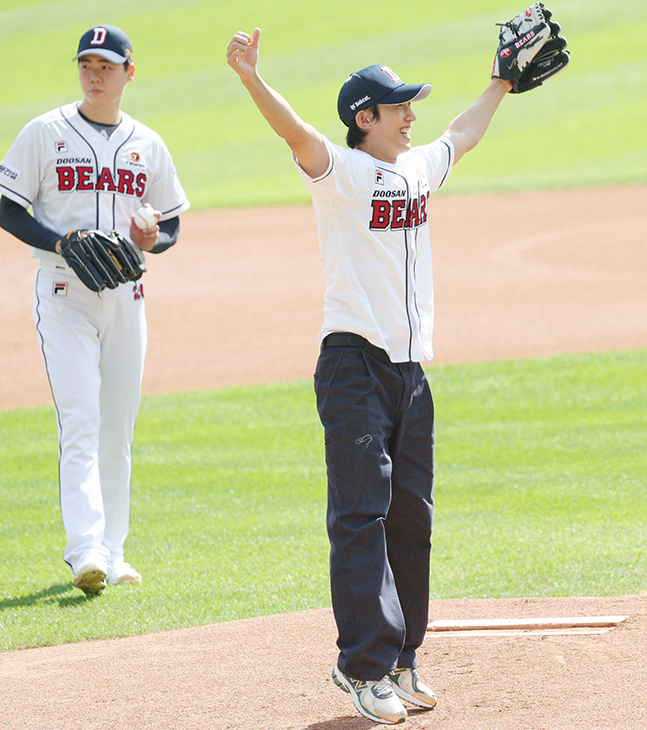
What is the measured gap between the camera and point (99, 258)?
4.94m

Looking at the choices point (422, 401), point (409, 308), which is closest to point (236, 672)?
point (422, 401)

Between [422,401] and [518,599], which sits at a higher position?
[422,401]

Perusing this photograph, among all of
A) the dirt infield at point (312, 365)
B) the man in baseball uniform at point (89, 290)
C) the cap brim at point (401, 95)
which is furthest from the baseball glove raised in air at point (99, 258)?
the cap brim at point (401, 95)

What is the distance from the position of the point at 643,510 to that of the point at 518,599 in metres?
1.69

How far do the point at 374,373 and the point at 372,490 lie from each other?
0.37 metres

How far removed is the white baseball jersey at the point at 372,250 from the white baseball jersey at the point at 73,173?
6.59ft

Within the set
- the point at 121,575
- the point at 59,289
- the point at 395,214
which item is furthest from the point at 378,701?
the point at 59,289

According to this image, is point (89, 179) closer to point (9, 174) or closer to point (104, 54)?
point (9, 174)

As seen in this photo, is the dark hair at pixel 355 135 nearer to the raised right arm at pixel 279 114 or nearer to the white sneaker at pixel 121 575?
the raised right arm at pixel 279 114

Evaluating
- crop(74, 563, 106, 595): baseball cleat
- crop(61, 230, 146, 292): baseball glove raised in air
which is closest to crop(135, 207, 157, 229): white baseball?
crop(61, 230, 146, 292): baseball glove raised in air

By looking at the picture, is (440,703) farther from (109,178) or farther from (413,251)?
(109,178)

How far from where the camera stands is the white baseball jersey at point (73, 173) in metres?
5.27

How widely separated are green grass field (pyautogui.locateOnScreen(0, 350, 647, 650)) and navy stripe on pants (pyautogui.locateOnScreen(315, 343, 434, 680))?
145 cm

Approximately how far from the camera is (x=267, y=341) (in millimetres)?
12023
